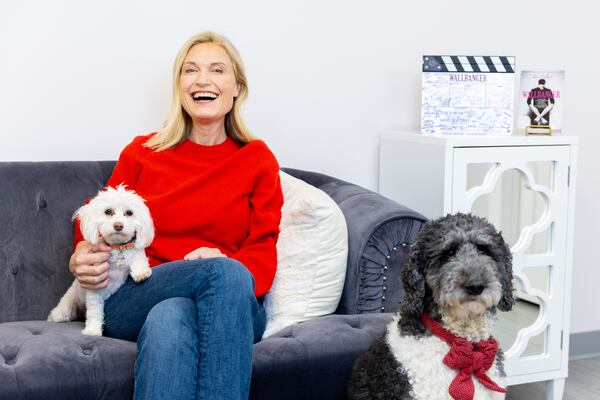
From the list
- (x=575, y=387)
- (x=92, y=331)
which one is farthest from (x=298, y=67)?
(x=575, y=387)

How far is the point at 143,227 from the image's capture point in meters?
2.08

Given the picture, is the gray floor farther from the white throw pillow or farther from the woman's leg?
the woman's leg

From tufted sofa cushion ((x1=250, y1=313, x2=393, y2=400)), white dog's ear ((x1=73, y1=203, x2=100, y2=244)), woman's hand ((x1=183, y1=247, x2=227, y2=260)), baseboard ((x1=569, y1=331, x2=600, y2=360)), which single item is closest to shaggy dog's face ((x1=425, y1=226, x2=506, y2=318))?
tufted sofa cushion ((x1=250, y1=313, x2=393, y2=400))

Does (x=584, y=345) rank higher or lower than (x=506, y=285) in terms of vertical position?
lower

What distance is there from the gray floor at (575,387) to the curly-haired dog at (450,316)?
4.10 feet

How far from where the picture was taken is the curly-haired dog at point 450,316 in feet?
5.70

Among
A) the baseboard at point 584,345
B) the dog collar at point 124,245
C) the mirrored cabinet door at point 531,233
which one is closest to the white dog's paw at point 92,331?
the dog collar at point 124,245

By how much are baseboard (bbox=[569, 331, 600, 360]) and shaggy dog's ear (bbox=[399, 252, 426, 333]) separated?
1850mm

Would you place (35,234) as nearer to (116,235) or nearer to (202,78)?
(116,235)

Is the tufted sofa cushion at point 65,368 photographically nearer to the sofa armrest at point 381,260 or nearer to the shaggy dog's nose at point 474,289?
the sofa armrest at point 381,260

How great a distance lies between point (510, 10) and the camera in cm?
324

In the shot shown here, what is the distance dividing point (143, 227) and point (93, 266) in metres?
0.17

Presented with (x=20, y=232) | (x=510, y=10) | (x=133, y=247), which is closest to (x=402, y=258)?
(x=133, y=247)

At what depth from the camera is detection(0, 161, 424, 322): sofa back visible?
2.24 meters
